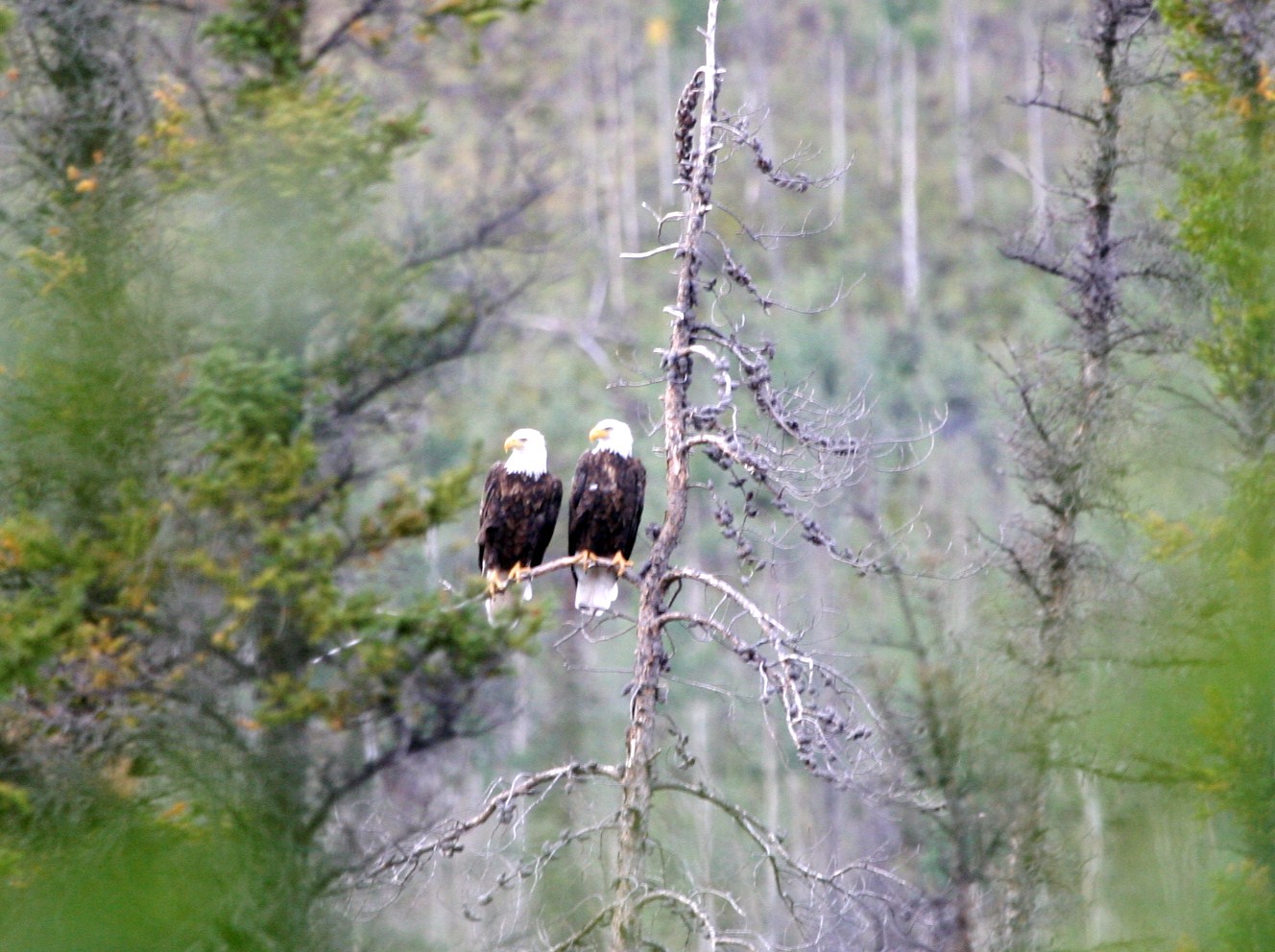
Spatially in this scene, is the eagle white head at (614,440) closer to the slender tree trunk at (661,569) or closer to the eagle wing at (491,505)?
the eagle wing at (491,505)

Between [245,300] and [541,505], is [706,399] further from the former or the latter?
[541,505]

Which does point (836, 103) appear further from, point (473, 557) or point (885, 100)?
point (473, 557)

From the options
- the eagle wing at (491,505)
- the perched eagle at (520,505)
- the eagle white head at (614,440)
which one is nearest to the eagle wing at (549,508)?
the perched eagle at (520,505)

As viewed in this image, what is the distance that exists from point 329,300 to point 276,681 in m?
3.39

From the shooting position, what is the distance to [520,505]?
7.93 metres

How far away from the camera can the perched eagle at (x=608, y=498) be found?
6.95 m

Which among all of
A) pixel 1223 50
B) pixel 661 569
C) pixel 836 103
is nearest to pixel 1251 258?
pixel 661 569

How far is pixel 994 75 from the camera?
4938cm

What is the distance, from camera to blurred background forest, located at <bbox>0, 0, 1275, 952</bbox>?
191 cm

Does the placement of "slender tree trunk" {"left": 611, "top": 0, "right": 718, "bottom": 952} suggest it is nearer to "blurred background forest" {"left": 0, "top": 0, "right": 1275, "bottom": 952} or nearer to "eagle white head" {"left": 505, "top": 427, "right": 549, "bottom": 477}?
"blurred background forest" {"left": 0, "top": 0, "right": 1275, "bottom": 952}

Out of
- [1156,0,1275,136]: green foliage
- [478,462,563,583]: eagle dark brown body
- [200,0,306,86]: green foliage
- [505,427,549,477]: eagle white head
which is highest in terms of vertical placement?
[200,0,306,86]: green foliage

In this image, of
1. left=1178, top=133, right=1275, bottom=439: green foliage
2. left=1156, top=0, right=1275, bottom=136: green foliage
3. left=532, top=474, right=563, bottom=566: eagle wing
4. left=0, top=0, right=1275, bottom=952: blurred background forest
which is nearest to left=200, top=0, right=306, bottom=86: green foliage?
left=0, top=0, right=1275, bottom=952: blurred background forest

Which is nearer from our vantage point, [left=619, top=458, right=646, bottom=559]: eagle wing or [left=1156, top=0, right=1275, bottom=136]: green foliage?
[left=1156, top=0, right=1275, bottom=136]: green foliage

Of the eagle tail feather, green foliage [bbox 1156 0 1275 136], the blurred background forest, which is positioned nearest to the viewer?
the blurred background forest
